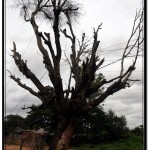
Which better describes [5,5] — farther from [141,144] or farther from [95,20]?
[141,144]

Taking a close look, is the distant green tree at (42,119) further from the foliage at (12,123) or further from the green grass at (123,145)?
the green grass at (123,145)

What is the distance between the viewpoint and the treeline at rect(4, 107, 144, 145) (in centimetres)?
307

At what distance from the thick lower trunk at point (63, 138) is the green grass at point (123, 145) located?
1.10ft

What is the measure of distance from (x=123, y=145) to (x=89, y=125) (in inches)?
21.5

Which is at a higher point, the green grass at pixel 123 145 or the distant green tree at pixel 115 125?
the distant green tree at pixel 115 125

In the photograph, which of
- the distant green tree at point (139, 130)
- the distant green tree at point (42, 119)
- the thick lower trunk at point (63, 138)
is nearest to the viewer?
the distant green tree at point (139, 130)

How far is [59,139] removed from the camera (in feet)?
12.2

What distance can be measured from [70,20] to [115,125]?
54.5 inches

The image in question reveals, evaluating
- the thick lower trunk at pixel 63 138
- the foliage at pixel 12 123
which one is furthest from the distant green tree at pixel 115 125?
the foliage at pixel 12 123

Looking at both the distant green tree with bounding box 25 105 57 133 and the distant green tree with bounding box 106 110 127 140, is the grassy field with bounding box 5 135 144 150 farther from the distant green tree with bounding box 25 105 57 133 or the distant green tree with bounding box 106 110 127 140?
the distant green tree with bounding box 25 105 57 133

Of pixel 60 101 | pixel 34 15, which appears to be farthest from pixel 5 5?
pixel 60 101

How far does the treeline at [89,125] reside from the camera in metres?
3.07

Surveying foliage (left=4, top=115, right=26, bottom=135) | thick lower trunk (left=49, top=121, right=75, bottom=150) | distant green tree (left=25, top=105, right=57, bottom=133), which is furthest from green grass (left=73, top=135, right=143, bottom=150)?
foliage (left=4, top=115, right=26, bottom=135)

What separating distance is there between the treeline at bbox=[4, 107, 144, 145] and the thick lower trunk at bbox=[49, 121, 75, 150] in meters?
0.07
